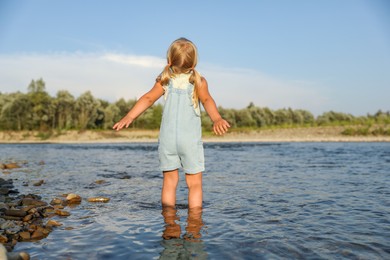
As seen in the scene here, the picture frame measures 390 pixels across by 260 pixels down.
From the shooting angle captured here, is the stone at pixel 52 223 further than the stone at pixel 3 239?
Yes

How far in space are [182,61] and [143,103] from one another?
2.59 ft

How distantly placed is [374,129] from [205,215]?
53002mm

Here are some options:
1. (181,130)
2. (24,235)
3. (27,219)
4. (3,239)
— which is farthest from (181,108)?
(27,219)

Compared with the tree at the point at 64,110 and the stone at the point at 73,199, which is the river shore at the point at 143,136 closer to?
the tree at the point at 64,110

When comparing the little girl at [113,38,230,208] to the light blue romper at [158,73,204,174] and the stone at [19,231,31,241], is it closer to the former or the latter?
the light blue romper at [158,73,204,174]

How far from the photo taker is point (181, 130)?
4.65 meters

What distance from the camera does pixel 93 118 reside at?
6994 centimetres

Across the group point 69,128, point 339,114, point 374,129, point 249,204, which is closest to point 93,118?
point 69,128

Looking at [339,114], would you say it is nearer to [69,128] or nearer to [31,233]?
[69,128]

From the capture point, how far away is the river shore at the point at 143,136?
183 feet

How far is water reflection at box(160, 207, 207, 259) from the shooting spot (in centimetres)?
348

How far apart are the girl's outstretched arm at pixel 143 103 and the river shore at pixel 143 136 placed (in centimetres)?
5120

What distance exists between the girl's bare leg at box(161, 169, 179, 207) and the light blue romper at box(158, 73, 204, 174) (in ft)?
0.62

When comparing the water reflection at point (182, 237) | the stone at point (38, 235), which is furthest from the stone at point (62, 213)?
the water reflection at point (182, 237)
